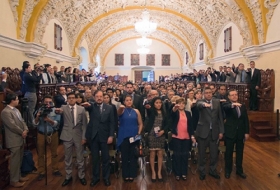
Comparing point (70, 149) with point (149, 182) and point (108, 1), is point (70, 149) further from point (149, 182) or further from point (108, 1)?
point (108, 1)

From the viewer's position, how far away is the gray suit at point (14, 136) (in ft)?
14.1

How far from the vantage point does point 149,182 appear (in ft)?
15.4

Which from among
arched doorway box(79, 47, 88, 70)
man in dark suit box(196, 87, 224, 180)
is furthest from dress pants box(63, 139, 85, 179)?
arched doorway box(79, 47, 88, 70)

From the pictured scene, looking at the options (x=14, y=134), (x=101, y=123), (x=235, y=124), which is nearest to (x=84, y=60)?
(x=14, y=134)

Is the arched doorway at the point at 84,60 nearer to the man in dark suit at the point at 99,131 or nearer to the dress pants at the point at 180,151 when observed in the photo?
the man in dark suit at the point at 99,131

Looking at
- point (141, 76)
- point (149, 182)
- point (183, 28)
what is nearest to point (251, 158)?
point (149, 182)

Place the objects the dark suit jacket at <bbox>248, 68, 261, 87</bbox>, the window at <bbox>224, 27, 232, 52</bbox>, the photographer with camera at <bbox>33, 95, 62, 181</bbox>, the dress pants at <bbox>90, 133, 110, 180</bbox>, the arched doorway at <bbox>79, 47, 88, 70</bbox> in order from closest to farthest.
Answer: the dress pants at <bbox>90, 133, 110, 180</bbox> < the photographer with camera at <bbox>33, 95, 62, 181</bbox> < the dark suit jacket at <bbox>248, 68, 261, 87</bbox> < the window at <bbox>224, 27, 232, 52</bbox> < the arched doorway at <bbox>79, 47, 88, 70</bbox>

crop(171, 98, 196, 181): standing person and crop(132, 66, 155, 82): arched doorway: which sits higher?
crop(132, 66, 155, 82): arched doorway

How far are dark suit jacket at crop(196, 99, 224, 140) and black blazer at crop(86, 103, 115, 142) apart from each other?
5.81 feet

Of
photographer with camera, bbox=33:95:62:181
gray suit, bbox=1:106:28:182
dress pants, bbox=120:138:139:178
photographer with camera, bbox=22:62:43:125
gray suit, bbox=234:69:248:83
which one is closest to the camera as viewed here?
gray suit, bbox=1:106:28:182

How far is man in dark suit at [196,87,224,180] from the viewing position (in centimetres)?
483

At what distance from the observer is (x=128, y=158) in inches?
186

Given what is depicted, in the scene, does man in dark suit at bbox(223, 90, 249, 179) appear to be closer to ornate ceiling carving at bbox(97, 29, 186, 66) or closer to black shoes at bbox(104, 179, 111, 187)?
black shoes at bbox(104, 179, 111, 187)

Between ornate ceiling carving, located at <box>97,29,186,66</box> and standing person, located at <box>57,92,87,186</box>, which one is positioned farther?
ornate ceiling carving, located at <box>97,29,186,66</box>
